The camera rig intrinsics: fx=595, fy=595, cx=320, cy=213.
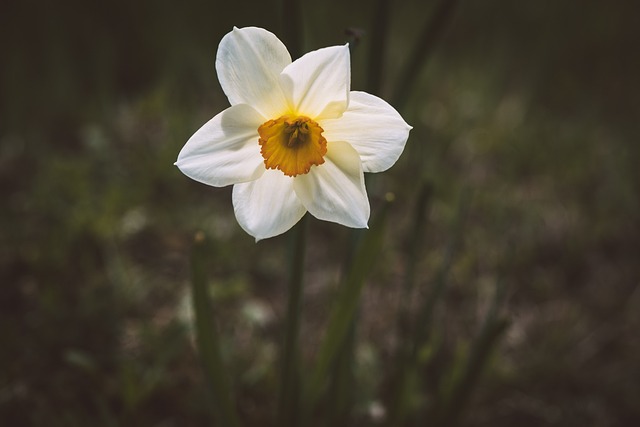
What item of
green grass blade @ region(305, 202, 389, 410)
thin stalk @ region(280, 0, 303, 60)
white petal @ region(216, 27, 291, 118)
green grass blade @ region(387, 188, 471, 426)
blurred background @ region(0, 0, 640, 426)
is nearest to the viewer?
white petal @ region(216, 27, 291, 118)

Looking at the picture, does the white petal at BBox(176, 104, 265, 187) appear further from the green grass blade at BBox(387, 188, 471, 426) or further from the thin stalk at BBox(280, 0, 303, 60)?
the green grass blade at BBox(387, 188, 471, 426)

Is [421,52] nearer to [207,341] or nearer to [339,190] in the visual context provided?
[339,190]

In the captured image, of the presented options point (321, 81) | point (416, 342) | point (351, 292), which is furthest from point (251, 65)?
point (416, 342)

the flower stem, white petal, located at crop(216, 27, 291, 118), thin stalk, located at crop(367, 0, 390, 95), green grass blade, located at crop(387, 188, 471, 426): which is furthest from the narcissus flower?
green grass blade, located at crop(387, 188, 471, 426)

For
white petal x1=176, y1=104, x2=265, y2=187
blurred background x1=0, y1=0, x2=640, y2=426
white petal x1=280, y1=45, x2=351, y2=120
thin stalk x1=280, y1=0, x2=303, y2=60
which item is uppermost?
thin stalk x1=280, y1=0, x2=303, y2=60

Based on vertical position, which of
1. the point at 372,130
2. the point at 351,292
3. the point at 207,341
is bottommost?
the point at 207,341

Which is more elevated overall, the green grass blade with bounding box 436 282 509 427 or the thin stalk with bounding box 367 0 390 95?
the thin stalk with bounding box 367 0 390 95

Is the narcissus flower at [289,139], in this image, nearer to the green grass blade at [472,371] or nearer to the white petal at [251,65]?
the white petal at [251,65]
